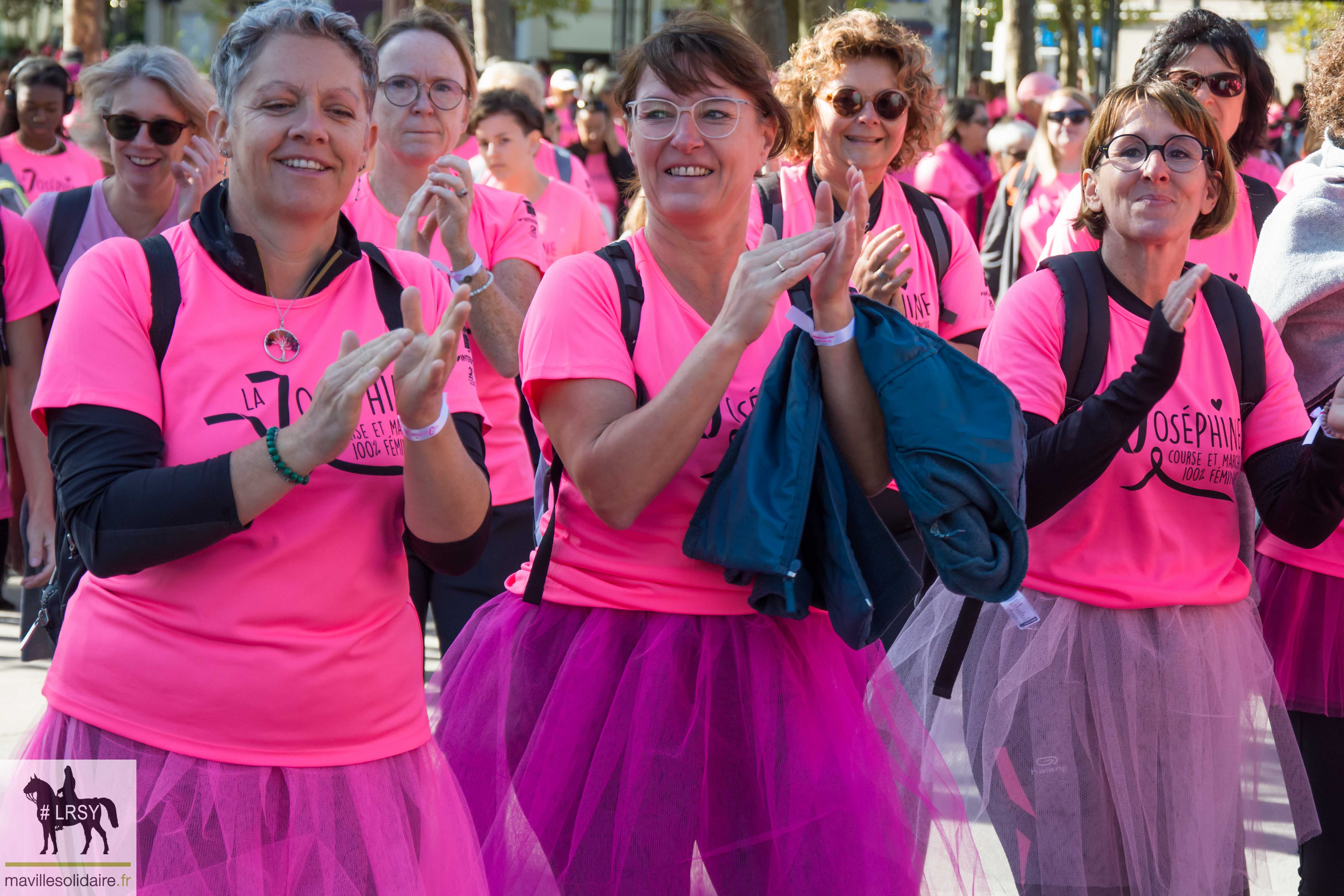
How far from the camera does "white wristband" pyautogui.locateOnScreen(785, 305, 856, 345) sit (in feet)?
8.41

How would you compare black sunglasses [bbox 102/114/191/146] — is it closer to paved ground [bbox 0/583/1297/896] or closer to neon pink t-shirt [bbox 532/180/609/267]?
paved ground [bbox 0/583/1297/896]

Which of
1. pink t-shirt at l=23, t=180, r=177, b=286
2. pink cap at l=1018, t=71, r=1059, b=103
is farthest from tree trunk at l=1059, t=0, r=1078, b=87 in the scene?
pink t-shirt at l=23, t=180, r=177, b=286

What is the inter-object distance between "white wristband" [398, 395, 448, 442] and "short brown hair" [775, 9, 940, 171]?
2507 mm

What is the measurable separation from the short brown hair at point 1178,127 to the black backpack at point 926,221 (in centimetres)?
88

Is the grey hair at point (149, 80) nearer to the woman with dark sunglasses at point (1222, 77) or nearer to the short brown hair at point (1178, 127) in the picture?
A: the short brown hair at point (1178, 127)

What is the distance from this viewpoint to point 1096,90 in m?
21.3

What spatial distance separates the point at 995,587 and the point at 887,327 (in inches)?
19.3

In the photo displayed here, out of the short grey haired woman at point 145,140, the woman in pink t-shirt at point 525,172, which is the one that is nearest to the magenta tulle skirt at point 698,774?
the short grey haired woman at point 145,140

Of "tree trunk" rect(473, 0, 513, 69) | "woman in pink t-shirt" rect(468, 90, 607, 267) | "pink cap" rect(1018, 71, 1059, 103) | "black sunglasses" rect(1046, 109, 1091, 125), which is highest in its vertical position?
"tree trunk" rect(473, 0, 513, 69)

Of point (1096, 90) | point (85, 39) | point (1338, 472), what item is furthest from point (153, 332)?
point (1096, 90)

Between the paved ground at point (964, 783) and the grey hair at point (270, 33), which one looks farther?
the paved ground at point (964, 783)

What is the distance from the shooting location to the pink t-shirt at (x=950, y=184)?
1021cm

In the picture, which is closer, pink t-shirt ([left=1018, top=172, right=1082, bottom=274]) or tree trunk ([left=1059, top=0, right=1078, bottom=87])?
pink t-shirt ([left=1018, top=172, right=1082, bottom=274])

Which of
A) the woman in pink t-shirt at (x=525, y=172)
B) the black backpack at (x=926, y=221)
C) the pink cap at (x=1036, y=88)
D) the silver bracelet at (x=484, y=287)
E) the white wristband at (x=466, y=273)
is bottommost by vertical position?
the silver bracelet at (x=484, y=287)
